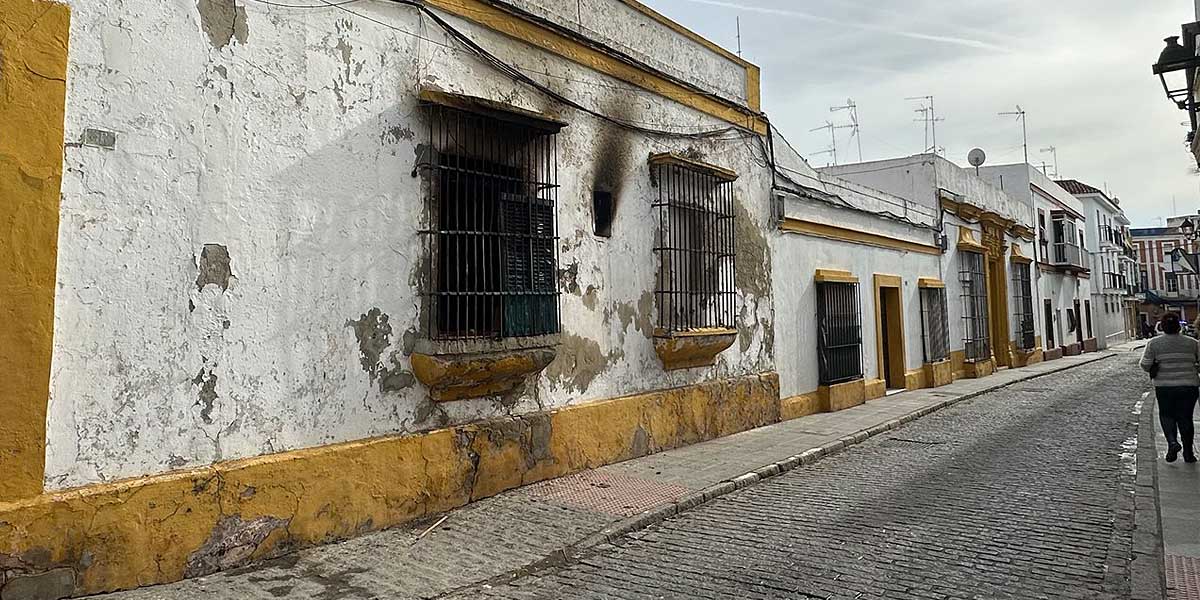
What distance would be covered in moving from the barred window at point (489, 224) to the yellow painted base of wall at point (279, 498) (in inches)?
34.6

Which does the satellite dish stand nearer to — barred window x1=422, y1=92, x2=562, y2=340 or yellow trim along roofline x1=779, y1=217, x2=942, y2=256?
yellow trim along roofline x1=779, y1=217, x2=942, y2=256

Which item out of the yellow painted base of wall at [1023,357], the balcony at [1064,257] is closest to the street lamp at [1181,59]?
the yellow painted base of wall at [1023,357]

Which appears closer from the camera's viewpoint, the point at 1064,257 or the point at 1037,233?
the point at 1037,233

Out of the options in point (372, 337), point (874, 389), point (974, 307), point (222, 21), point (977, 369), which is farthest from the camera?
point (974, 307)

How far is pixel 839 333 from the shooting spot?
1148 cm

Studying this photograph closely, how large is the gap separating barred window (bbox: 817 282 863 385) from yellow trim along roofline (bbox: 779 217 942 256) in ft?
2.50

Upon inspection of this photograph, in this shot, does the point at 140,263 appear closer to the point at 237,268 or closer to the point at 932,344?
the point at 237,268

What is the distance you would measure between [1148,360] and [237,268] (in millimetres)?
7857

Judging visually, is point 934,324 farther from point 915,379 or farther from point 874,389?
point 874,389

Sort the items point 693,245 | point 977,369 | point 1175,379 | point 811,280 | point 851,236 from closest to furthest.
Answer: point 1175,379 → point 693,245 → point 811,280 → point 851,236 → point 977,369

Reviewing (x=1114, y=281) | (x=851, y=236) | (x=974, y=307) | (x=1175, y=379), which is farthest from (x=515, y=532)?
(x=1114, y=281)

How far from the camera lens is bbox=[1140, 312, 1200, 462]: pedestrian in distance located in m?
6.96

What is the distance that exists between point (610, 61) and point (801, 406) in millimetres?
5470

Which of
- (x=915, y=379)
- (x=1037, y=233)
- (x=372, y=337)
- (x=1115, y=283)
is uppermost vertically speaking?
(x=1037, y=233)
